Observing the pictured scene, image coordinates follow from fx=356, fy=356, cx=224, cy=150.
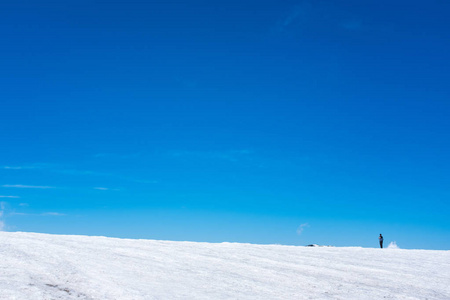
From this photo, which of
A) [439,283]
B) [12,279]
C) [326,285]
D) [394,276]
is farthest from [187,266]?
[439,283]

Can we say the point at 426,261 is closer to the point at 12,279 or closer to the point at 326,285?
the point at 326,285

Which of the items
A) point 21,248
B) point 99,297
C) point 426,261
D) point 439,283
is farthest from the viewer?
point 426,261

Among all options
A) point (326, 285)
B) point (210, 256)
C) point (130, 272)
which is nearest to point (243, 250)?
point (210, 256)

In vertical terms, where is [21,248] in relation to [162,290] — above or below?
above

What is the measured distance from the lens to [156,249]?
19.7 metres

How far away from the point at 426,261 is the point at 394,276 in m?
9.64

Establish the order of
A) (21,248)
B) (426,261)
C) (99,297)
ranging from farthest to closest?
(426,261), (21,248), (99,297)

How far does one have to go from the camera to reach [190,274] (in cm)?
1520

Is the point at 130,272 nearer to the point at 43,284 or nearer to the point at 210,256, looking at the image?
the point at 43,284

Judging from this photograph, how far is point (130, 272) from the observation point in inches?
553

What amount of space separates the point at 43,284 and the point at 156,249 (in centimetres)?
917

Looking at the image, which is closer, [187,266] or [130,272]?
[130,272]

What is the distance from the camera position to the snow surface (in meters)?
11.4

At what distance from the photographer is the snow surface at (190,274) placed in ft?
37.3
